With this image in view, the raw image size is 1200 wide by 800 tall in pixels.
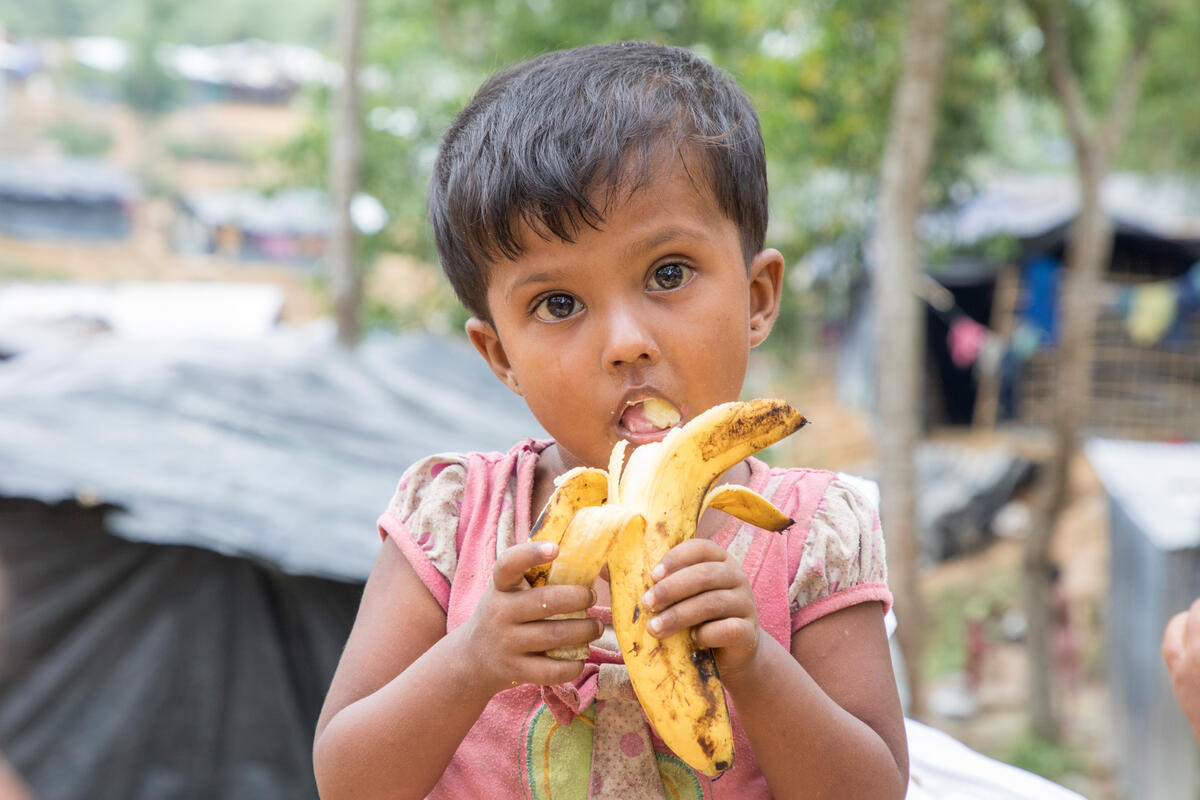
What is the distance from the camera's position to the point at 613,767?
1375 mm

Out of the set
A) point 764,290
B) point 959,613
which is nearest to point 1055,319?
point 959,613

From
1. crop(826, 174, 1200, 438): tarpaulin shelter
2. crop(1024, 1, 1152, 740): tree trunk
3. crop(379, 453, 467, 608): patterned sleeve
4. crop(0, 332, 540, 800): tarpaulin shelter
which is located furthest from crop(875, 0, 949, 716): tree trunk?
crop(826, 174, 1200, 438): tarpaulin shelter

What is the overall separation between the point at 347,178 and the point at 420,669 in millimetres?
6190

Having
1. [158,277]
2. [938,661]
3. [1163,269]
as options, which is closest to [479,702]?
[938,661]

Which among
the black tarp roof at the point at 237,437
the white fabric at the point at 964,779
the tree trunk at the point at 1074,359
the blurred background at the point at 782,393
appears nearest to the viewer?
the white fabric at the point at 964,779

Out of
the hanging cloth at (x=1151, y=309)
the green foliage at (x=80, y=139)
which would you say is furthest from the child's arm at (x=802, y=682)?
the green foliage at (x=80, y=139)

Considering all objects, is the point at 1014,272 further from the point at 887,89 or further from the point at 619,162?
the point at 619,162

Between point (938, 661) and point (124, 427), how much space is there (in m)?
9.37

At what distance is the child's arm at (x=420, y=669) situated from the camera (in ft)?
3.63

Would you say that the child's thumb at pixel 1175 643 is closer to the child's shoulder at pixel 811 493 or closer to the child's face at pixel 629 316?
the child's shoulder at pixel 811 493

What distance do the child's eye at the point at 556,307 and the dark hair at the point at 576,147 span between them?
3.0 inches

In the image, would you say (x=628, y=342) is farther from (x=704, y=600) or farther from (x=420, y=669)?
(x=420, y=669)

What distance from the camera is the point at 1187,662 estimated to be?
1557 millimetres

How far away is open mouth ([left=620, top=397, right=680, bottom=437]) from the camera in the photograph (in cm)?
134
